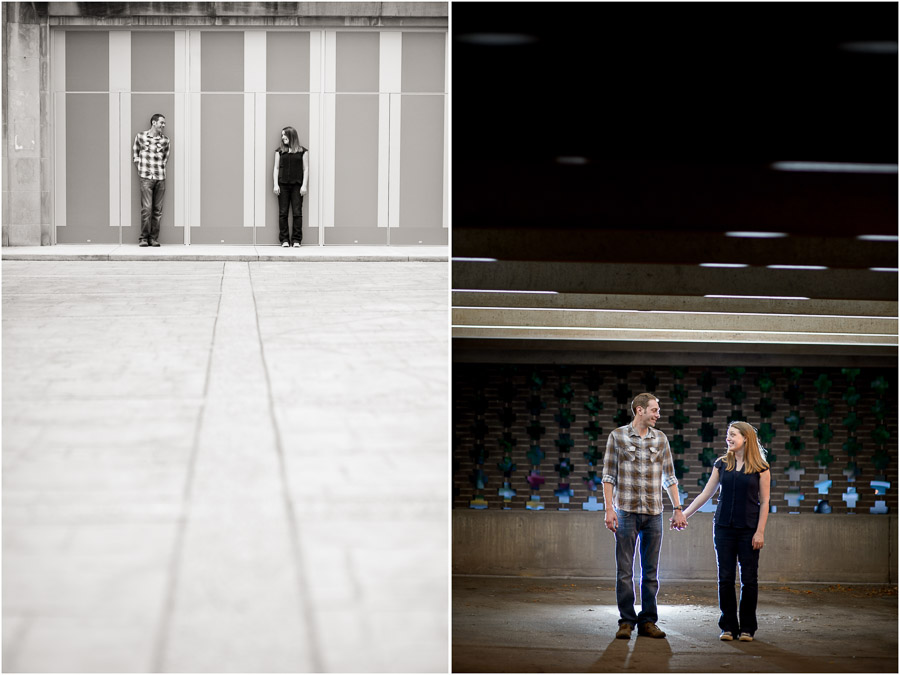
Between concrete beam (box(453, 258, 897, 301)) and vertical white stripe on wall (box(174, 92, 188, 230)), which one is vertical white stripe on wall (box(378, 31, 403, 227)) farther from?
concrete beam (box(453, 258, 897, 301))

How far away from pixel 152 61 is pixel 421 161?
3.27 m

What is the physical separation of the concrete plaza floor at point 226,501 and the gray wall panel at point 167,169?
5.95m

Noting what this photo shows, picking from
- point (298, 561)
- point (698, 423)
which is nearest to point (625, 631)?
point (298, 561)

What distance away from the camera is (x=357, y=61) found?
1060 cm

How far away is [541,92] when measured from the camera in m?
5.37

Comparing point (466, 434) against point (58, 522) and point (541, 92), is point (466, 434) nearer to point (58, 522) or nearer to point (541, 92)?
point (541, 92)

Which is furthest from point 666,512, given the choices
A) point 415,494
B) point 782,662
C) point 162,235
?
point 162,235

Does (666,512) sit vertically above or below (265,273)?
below

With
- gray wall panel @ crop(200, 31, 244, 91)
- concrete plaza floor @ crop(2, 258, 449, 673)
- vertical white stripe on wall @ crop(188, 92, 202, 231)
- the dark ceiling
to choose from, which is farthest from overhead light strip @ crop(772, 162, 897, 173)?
vertical white stripe on wall @ crop(188, 92, 202, 231)

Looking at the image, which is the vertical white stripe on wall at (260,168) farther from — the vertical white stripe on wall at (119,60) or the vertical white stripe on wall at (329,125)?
the vertical white stripe on wall at (119,60)

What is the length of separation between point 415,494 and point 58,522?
4.22ft

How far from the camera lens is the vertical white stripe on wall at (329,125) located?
10602 mm

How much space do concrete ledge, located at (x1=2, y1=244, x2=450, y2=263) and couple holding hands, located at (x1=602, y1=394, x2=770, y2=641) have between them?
4.85m

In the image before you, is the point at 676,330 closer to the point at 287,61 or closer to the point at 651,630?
the point at 651,630
